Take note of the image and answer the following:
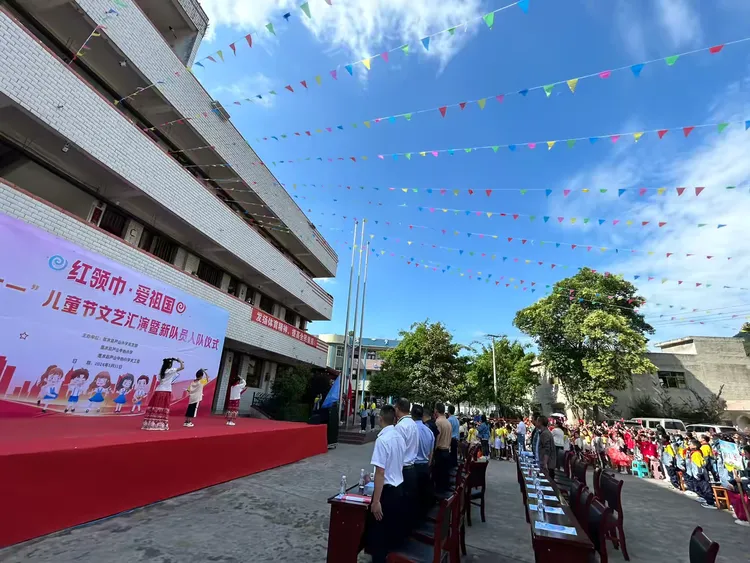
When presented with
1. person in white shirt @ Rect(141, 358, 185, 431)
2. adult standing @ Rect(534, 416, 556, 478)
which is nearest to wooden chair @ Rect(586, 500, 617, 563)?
adult standing @ Rect(534, 416, 556, 478)

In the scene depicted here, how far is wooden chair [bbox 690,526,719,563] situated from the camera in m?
2.13

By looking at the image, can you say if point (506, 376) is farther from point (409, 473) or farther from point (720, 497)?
point (409, 473)

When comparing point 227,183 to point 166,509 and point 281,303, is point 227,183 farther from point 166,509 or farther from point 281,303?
point 166,509

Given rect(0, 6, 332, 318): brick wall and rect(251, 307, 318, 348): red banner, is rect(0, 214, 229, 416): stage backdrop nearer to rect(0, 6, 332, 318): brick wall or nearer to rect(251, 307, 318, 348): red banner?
rect(0, 6, 332, 318): brick wall

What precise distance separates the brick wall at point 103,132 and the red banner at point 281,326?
90.7 inches

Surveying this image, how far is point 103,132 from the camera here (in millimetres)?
8023

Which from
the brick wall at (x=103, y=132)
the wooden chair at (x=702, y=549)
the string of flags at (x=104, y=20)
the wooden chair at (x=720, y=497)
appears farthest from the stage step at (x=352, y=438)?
the string of flags at (x=104, y=20)

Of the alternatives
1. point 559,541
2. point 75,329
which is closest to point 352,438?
point 75,329

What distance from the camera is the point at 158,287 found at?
8898 mm

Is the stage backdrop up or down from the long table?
up

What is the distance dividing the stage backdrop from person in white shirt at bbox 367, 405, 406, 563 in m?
6.63

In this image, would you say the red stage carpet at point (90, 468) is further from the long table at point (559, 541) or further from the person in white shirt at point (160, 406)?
the long table at point (559, 541)

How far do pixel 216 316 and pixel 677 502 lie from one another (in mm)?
12460

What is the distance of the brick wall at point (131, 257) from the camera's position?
6.69 m
